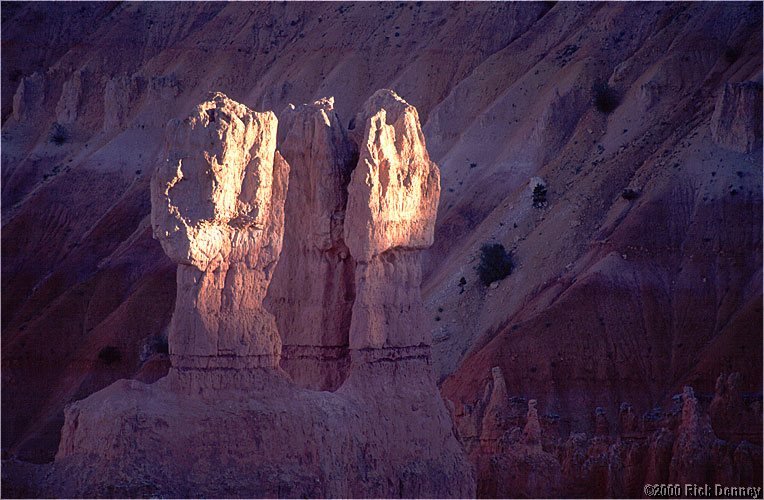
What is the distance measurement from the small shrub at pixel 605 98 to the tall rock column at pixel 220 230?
43422mm

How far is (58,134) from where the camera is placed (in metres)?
100

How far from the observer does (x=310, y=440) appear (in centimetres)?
3344

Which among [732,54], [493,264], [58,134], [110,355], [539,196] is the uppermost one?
[58,134]

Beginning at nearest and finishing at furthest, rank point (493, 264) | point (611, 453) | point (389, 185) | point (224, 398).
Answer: point (224, 398), point (389, 185), point (611, 453), point (493, 264)

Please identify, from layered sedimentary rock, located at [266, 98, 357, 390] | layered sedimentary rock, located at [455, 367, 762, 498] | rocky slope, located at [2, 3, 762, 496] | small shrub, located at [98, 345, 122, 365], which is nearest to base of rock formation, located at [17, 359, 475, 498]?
layered sedimentary rock, located at [266, 98, 357, 390]

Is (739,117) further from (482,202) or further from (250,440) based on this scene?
(250,440)

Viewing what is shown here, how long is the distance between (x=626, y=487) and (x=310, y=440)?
16.9 metres

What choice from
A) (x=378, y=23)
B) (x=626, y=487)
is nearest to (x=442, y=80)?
(x=378, y=23)

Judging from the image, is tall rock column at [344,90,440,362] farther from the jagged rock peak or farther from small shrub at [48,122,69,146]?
small shrub at [48,122,69,146]

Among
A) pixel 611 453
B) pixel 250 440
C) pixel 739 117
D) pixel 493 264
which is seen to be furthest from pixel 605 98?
pixel 250 440

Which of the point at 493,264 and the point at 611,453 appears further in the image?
the point at 493,264

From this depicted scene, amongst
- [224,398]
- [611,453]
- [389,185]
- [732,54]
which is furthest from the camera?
[732,54]

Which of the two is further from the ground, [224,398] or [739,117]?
[739,117]

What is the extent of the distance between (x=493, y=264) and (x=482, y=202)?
7.95 metres
